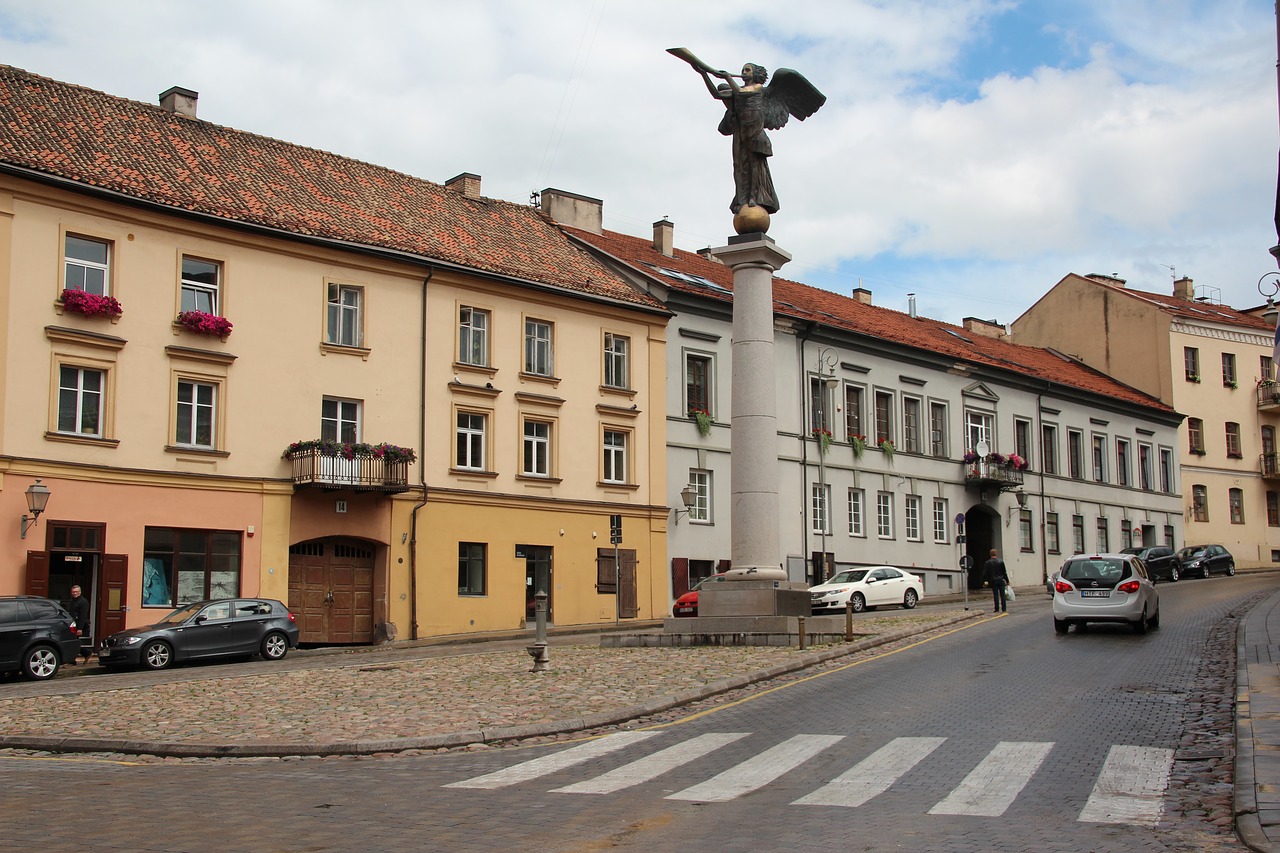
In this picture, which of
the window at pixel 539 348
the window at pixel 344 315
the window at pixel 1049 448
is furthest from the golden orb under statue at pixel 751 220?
the window at pixel 1049 448

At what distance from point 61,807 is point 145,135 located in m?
26.8

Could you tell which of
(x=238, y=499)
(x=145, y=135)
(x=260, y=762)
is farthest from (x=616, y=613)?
(x=260, y=762)

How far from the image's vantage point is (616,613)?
1543 inches

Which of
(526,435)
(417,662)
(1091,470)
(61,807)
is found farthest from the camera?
(1091,470)

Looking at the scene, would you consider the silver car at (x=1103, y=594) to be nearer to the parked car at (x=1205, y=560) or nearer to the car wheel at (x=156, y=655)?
the car wheel at (x=156, y=655)

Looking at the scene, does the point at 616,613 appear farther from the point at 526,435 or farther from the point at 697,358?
the point at 697,358

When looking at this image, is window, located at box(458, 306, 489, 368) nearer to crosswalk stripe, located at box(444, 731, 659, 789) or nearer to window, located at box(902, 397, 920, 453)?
window, located at box(902, 397, 920, 453)

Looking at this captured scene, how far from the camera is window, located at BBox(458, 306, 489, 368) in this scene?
123 feet

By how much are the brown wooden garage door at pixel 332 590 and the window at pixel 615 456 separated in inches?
330

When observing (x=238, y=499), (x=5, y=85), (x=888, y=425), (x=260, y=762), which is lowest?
(x=260, y=762)

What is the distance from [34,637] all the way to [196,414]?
8058 mm

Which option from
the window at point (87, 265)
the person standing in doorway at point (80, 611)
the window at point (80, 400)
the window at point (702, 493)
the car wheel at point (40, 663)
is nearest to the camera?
the car wheel at point (40, 663)

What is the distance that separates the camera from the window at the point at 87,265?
30.1 metres

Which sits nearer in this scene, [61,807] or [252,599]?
[61,807]
